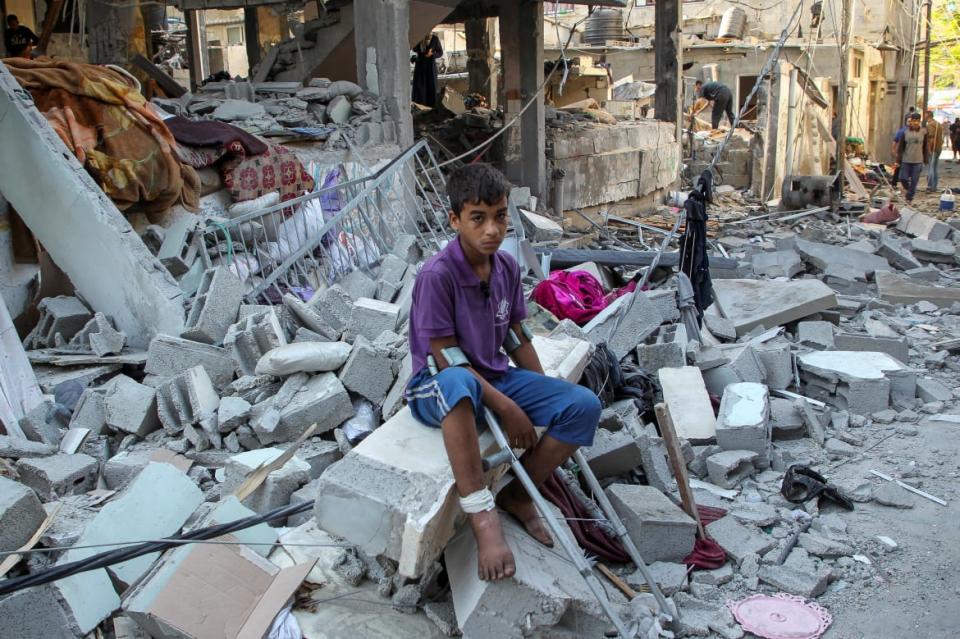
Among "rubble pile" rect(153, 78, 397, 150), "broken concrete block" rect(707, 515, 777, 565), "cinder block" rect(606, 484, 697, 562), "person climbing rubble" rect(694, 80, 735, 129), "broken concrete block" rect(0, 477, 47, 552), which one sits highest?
"person climbing rubble" rect(694, 80, 735, 129)

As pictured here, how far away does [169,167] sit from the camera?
272 inches

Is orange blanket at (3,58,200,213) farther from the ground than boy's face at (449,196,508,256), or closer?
farther from the ground

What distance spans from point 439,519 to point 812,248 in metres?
9.01

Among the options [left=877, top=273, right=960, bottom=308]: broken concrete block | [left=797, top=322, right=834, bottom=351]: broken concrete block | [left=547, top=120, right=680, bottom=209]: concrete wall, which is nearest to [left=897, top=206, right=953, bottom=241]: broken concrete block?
[left=877, top=273, right=960, bottom=308]: broken concrete block

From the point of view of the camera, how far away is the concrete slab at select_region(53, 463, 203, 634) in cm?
328

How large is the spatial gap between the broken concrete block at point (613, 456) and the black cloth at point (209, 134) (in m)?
4.86

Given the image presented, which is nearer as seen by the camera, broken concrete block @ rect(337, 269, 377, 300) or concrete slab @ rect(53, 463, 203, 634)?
concrete slab @ rect(53, 463, 203, 634)

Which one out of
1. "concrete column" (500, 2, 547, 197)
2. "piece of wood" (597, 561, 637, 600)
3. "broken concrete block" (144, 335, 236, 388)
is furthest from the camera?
"concrete column" (500, 2, 547, 197)

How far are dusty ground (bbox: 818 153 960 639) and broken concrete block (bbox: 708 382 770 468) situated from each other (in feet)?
1.45

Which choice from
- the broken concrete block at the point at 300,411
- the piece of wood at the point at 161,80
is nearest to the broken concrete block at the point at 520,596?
the broken concrete block at the point at 300,411

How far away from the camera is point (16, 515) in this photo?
131 inches

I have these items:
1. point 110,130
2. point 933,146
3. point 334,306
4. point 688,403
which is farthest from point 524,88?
point 933,146

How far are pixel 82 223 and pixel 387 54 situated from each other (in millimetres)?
5110

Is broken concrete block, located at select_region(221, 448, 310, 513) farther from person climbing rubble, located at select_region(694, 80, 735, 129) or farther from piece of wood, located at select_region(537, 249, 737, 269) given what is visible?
person climbing rubble, located at select_region(694, 80, 735, 129)
